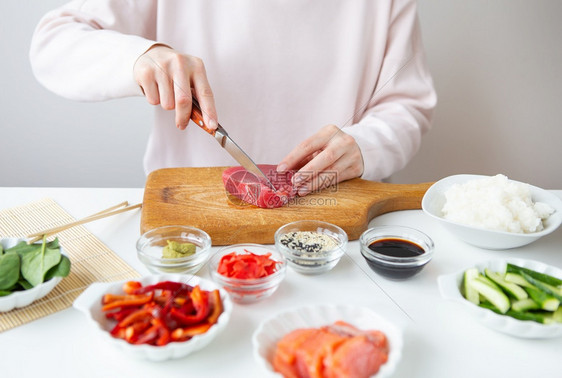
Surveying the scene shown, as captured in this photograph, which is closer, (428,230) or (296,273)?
(296,273)

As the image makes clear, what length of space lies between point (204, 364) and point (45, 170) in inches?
105

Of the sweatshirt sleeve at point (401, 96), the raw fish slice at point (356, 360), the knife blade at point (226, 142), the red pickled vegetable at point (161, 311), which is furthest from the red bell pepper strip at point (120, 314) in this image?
the sweatshirt sleeve at point (401, 96)

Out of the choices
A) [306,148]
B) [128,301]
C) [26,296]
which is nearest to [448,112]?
[306,148]

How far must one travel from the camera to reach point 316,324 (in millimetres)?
1083

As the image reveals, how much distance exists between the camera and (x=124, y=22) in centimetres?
215

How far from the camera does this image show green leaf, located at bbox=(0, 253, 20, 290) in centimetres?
112

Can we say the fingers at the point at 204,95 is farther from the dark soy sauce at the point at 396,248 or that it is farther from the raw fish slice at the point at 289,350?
the raw fish slice at the point at 289,350

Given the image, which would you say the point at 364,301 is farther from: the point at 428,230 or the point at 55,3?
the point at 55,3

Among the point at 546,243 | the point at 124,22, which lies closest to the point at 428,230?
the point at 546,243

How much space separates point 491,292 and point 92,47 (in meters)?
1.67

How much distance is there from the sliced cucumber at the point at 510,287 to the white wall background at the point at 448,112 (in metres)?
1.98

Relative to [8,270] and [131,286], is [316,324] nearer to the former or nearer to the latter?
[131,286]

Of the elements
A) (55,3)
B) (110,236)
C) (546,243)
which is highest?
(55,3)

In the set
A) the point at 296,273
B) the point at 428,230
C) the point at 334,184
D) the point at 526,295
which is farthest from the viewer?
the point at 334,184
